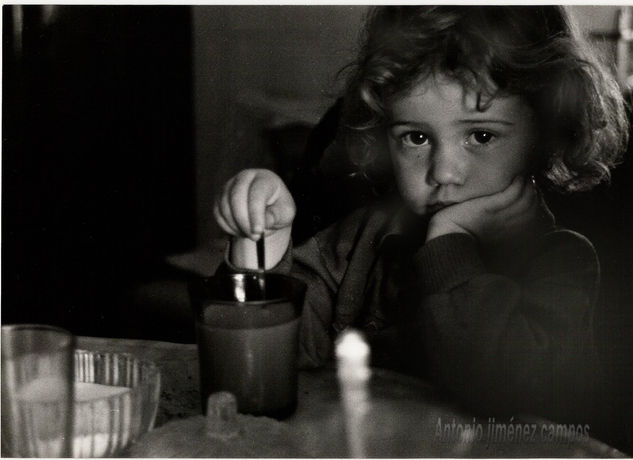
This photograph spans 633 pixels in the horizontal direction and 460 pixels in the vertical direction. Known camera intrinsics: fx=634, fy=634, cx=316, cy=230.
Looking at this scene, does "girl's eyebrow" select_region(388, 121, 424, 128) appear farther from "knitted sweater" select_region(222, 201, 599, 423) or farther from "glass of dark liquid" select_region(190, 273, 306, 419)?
"glass of dark liquid" select_region(190, 273, 306, 419)

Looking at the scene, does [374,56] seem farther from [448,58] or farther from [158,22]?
[158,22]

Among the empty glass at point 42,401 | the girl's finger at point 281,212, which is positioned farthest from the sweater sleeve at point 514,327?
the empty glass at point 42,401

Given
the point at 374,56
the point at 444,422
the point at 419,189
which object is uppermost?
the point at 374,56

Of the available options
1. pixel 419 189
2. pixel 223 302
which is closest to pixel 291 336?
pixel 223 302

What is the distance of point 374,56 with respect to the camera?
49 centimetres

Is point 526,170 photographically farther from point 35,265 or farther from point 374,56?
point 35,265

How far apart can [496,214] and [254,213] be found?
19cm

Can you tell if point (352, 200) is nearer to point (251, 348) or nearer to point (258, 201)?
point (258, 201)

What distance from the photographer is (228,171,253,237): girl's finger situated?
480mm

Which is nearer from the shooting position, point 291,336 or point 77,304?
point 291,336

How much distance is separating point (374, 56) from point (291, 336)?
23cm

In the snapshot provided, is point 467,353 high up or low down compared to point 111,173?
down

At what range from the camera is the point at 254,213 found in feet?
1.56

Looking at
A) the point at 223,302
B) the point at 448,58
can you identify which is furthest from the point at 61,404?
the point at 448,58
